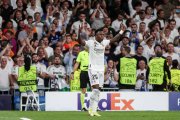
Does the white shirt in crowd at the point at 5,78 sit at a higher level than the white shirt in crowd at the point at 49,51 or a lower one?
lower

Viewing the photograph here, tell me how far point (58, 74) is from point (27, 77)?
1.28 m

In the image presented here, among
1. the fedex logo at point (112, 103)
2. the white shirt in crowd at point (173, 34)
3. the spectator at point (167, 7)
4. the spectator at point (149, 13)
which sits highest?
the spectator at point (167, 7)

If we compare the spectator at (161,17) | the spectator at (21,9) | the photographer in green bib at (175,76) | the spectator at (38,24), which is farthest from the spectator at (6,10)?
the photographer in green bib at (175,76)

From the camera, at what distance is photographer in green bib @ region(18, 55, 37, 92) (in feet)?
78.7

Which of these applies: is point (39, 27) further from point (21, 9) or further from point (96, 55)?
point (96, 55)

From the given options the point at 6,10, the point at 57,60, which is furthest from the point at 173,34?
the point at 6,10

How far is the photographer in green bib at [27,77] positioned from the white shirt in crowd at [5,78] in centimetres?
→ 73

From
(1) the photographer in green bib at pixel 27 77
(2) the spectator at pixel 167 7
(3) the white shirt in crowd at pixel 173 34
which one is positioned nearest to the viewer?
(1) the photographer in green bib at pixel 27 77

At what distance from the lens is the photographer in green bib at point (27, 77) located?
2398 cm

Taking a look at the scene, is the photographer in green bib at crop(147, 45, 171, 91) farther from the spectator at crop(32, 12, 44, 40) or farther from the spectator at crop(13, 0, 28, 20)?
the spectator at crop(13, 0, 28, 20)

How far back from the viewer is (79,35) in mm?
26531

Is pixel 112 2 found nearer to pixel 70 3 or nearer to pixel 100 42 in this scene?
pixel 70 3

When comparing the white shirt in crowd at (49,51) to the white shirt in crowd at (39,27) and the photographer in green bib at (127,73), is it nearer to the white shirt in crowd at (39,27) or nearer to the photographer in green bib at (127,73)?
the white shirt in crowd at (39,27)

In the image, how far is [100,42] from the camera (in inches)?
779
